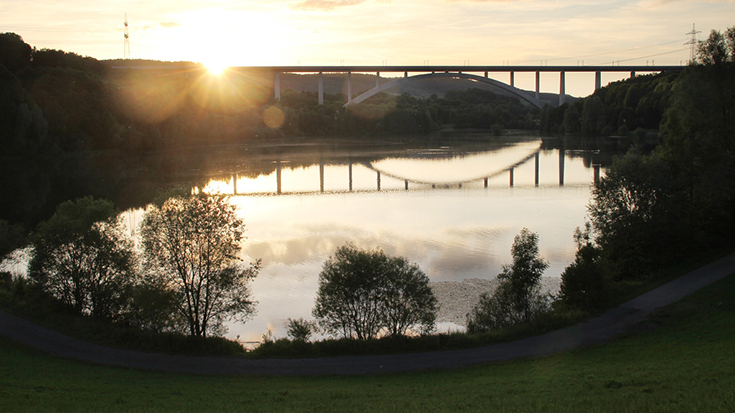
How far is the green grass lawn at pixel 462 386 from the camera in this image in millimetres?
6070

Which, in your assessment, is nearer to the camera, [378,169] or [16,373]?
[16,373]

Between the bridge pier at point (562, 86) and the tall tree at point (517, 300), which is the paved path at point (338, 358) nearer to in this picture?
the tall tree at point (517, 300)

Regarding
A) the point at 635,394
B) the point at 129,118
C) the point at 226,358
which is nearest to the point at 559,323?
the point at 635,394

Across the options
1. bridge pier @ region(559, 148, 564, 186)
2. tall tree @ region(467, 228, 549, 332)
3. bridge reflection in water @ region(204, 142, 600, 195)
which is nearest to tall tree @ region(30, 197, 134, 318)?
tall tree @ region(467, 228, 549, 332)

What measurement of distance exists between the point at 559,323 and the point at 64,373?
7272mm

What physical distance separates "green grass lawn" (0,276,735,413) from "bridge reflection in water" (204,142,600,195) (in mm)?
16110

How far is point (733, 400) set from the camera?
5262 mm

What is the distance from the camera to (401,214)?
2131 centimetres

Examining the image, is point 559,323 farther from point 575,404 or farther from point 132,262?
point 132,262

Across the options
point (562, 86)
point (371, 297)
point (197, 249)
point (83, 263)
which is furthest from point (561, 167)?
point (562, 86)

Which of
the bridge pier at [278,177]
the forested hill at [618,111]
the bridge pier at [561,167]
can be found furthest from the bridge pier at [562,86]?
the bridge pier at [278,177]

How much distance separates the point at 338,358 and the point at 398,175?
23.9m

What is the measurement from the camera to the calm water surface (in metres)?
13.8

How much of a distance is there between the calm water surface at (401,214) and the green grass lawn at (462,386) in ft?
9.49
